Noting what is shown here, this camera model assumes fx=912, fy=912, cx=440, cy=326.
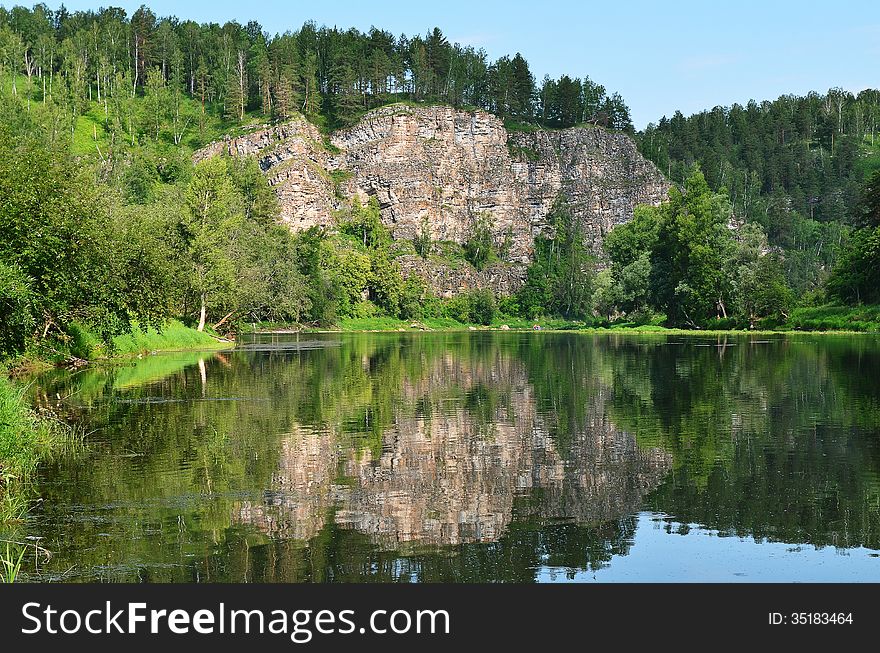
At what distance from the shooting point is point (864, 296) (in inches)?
4783

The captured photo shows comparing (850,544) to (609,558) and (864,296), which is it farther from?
(864,296)

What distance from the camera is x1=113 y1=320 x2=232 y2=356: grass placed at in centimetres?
7375

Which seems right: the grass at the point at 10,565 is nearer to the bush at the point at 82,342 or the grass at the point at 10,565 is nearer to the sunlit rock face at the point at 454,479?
the sunlit rock face at the point at 454,479

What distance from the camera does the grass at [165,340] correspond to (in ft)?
242

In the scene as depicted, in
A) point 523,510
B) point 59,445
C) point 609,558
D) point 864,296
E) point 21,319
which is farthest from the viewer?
point 864,296

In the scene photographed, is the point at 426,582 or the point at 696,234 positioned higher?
the point at 696,234

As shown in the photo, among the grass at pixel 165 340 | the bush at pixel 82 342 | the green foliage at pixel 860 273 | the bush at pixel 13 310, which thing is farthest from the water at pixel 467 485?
the green foliage at pixel 860 273

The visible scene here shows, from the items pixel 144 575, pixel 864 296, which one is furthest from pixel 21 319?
pixel 864 296

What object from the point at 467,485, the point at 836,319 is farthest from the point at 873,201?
the point at 467,485

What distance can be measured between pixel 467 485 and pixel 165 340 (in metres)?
67.8

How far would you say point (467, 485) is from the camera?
70.7 ft

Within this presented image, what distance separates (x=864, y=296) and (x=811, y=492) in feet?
369

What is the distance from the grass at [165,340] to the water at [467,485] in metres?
29.5

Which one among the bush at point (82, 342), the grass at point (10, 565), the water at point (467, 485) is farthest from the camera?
the bush at point (82, 342)
